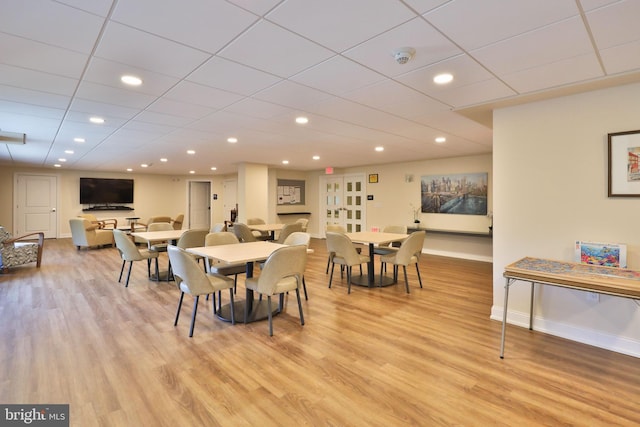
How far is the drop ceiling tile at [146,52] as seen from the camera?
6.29ft

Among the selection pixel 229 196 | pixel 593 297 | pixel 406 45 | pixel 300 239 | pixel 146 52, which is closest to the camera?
pixel 406 45

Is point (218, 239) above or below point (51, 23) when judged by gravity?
below

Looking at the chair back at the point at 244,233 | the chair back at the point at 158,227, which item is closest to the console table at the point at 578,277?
the chair back at the point at 244,233

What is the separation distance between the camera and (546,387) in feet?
7.29

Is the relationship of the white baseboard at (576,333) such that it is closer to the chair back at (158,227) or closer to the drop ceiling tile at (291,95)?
the drop ceiling tile at (291,95)

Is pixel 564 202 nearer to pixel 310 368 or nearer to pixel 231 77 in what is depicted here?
pixel 310 368

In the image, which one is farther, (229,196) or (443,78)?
(229,196)

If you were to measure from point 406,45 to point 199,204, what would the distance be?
12.8 m

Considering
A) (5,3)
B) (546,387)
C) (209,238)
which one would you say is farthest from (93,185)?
(546,387)

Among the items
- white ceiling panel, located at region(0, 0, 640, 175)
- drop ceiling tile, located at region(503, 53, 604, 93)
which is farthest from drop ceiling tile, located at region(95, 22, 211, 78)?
drop ceiling tile, located at region(503, 53, 604, 93)

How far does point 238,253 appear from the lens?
3387 millimetres

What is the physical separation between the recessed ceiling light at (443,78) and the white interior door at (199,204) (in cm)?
1214

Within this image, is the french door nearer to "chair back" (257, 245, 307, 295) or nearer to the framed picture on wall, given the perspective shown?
"chair back" (257, 245, 307, 295)

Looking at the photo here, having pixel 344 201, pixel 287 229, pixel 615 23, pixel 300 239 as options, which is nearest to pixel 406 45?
pixel 615 23
